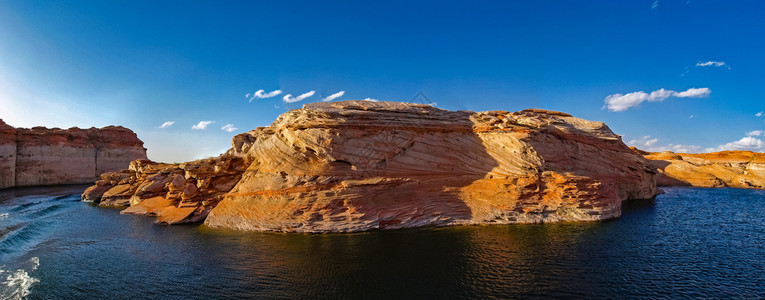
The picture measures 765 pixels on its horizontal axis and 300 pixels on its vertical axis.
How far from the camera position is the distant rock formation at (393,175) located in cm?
2042

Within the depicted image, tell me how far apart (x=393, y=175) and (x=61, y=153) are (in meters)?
63.7

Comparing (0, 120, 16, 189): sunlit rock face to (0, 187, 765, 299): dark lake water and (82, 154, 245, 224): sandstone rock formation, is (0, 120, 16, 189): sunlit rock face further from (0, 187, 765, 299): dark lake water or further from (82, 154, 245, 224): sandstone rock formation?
(0, 187, 765, 299): dark lake water

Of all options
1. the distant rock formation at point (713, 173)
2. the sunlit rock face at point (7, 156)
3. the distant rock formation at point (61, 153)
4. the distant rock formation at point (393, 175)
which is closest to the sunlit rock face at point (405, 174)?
the distant rock formation at point (393, 175)

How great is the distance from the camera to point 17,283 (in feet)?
41.0

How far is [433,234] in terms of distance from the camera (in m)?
18.9

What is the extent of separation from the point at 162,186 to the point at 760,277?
4012 cm

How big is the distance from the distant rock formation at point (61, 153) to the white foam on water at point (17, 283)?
52.9 m

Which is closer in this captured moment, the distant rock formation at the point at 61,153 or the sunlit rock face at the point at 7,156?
the sunlit rock face at the point at 7,156

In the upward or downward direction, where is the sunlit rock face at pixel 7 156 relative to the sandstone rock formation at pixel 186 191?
upward

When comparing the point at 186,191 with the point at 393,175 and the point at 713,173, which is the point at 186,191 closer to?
the point at 393,175

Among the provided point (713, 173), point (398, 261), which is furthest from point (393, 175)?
point (713, 173)

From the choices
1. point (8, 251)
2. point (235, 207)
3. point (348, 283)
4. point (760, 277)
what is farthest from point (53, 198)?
point (760, 277)

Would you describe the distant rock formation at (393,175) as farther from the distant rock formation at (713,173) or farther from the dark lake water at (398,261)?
the distant rock formation at (713,173)

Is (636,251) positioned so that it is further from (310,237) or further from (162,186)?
(162,186)
